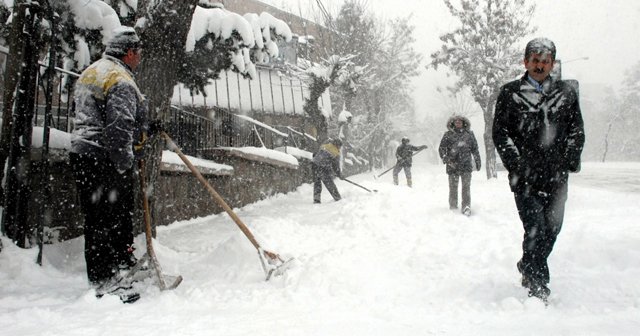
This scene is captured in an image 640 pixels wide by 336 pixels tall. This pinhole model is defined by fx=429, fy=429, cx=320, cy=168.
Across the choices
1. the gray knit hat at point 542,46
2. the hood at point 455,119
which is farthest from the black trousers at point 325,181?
the gray knit hat at point 542,46

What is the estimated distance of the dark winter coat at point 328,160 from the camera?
9133mm

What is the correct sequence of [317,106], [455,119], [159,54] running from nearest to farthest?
1. [159,54]
2. [455,119]
3. [317,106]

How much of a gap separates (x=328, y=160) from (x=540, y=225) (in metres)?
6.53

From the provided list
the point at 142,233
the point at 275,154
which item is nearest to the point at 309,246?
the point at 142,233

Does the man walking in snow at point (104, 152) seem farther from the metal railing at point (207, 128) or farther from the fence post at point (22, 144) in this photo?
the metal railing at point (207, 128)

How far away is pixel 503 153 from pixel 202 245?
3.42 meters

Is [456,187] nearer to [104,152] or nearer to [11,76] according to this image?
[104,152]

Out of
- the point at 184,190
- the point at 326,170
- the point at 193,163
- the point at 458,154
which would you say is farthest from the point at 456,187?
the point at 184,190

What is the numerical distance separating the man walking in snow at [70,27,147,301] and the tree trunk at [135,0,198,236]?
1.39 m

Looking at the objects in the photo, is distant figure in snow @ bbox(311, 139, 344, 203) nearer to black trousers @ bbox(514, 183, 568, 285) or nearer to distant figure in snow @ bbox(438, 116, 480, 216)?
distant figure in snow @ bbox(438, 116, 480, 216)

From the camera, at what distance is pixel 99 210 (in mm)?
3078

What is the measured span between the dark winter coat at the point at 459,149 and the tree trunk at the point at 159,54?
14.6 ft

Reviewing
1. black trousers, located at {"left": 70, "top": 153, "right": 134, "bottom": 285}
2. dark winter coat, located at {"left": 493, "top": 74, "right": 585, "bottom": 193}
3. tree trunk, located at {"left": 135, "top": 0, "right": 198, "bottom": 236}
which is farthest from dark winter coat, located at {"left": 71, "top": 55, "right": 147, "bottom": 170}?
dark winter coat, located at {"left": 493, "top": 74, "right": 585, "bottom": 193}

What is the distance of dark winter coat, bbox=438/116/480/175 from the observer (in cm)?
695
